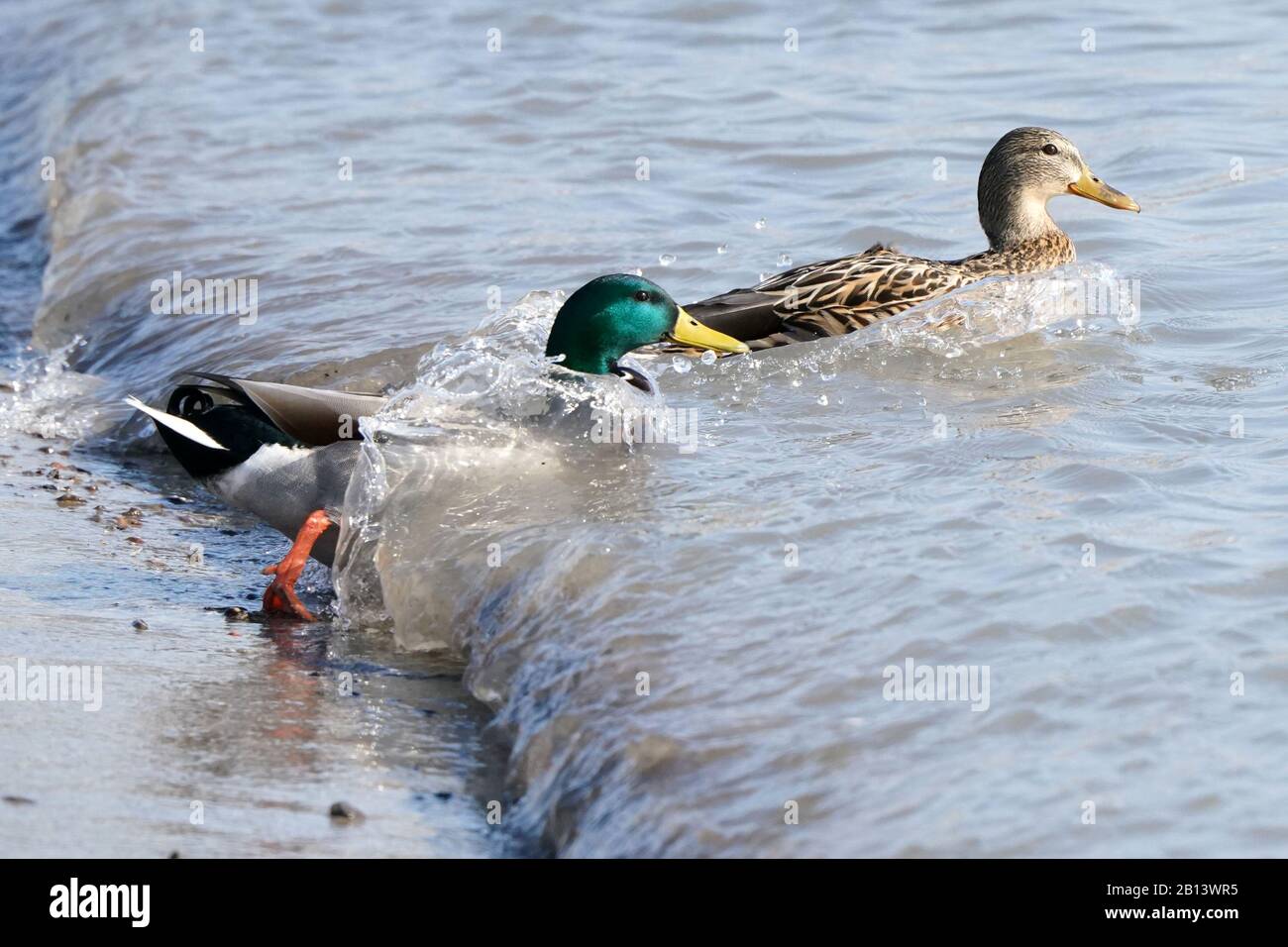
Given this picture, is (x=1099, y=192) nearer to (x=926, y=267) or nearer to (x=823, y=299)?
(x=926, y=267)

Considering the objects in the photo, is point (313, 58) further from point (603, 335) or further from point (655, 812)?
point (655, 812)

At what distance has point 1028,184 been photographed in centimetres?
877

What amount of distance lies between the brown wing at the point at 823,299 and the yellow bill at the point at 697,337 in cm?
84

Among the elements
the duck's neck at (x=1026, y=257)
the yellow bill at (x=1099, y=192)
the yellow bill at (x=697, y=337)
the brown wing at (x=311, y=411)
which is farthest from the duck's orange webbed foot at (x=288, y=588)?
the yellow bill at (x=1099, y=192)

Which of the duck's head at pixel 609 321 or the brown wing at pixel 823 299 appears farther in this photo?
the brown wing at pixel 823 299

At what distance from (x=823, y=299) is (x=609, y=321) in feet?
5.08

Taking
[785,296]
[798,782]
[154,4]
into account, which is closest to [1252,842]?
[798,782]

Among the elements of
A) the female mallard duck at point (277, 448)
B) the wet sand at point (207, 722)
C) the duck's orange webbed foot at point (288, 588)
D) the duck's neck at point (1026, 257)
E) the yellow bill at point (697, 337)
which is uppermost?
the duck's neck at point (1026, 257)

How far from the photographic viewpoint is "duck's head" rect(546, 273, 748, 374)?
6.59 meters

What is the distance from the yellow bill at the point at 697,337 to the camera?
6.73 meters

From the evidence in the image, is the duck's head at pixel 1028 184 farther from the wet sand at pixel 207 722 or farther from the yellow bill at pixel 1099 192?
the wet sand at pixel 207 722

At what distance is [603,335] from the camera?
21.7 feet

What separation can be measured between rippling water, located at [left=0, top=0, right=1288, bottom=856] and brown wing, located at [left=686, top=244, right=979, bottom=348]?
169 mm

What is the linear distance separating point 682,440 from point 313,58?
8.72m
